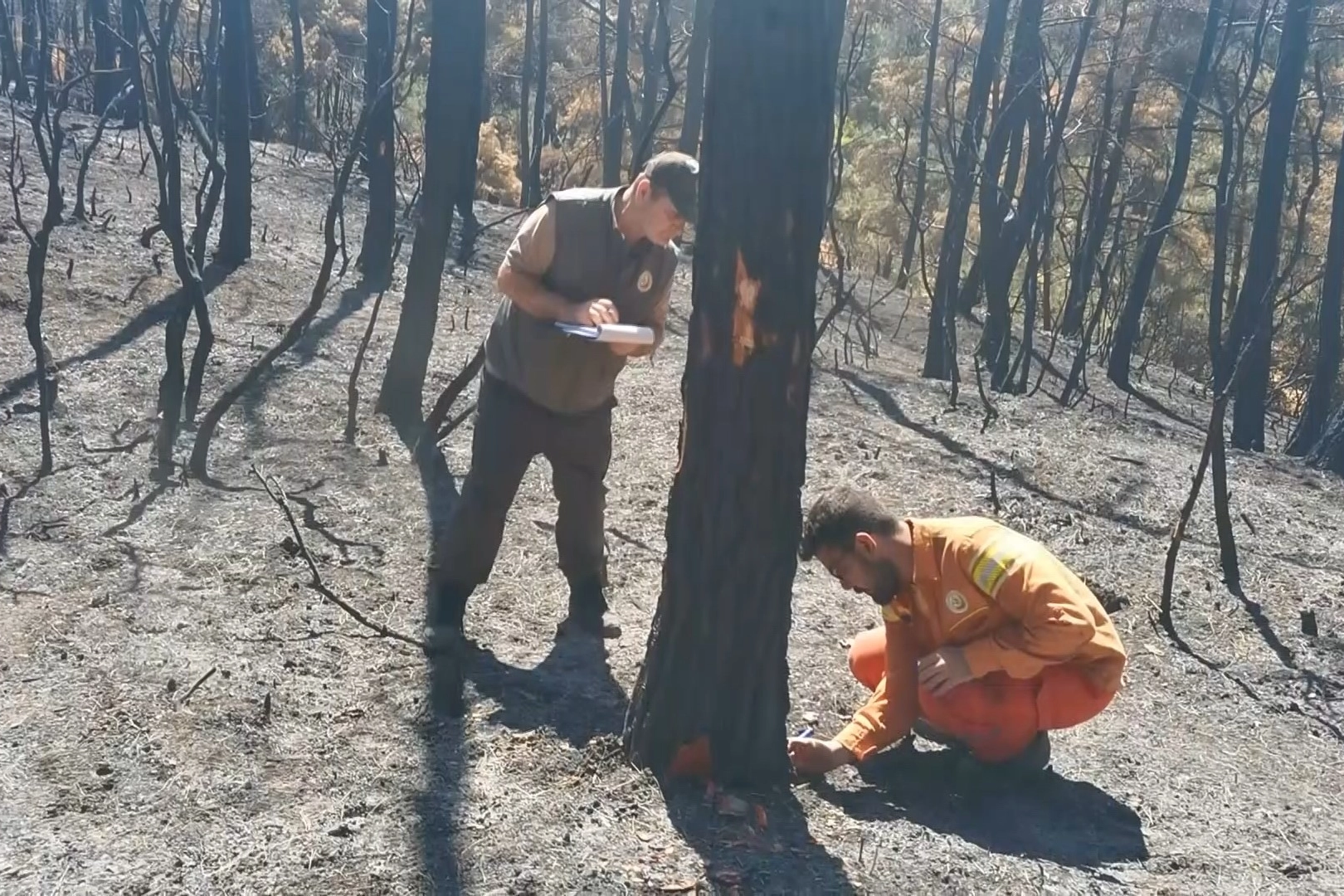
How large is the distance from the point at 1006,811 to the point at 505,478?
1.74 m

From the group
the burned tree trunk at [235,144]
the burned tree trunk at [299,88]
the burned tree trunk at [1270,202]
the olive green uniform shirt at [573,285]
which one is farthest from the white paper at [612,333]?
the burned tree trunk at [299,88]

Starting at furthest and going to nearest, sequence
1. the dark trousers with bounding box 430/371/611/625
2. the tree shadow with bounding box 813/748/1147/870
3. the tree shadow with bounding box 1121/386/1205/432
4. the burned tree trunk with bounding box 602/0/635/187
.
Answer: the burned tree trunk with bounding box 602/0/635/187 < the tree shadow with bounding box 1121/386/1205/432 < the dark trousers with bounding box 430/371/611/625 < the tree shadow with bounding box 813/748/1147/870

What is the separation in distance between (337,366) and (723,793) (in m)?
5.11

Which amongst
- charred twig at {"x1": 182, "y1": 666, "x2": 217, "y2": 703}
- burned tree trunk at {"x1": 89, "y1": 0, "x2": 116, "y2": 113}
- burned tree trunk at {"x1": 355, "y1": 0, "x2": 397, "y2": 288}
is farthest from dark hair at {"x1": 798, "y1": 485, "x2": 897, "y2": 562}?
burned tree trunk at {"x1": 89, "y1": 0, "x2": 116, "y2": 113}

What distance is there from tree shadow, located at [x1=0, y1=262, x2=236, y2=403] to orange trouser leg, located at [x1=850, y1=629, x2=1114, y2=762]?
4006mm

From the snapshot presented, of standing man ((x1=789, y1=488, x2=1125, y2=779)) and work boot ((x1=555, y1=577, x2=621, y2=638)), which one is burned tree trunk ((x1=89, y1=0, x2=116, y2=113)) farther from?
standing man ((x1=789, y1=488, x2=1125, y2=779))

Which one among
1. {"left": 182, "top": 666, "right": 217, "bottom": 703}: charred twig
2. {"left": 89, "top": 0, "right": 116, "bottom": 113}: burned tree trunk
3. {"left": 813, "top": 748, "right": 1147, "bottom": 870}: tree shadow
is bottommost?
{"left": 813, "top": 748, "right": 1147, "bottom": 870}: tree shadow

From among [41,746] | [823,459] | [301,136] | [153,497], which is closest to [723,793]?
[41,746]

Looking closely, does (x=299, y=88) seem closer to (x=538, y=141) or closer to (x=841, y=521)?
(x=538, y=141)

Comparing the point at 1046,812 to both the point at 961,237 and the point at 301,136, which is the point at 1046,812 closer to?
the point at 961,237

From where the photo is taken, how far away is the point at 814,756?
11.7 feet

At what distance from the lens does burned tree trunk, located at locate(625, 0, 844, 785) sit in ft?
10.3

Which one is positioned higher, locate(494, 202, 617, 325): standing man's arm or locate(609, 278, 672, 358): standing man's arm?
locate(494, 202, 617, 325): standing man's arm

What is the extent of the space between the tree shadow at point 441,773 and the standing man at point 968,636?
0.91 m
